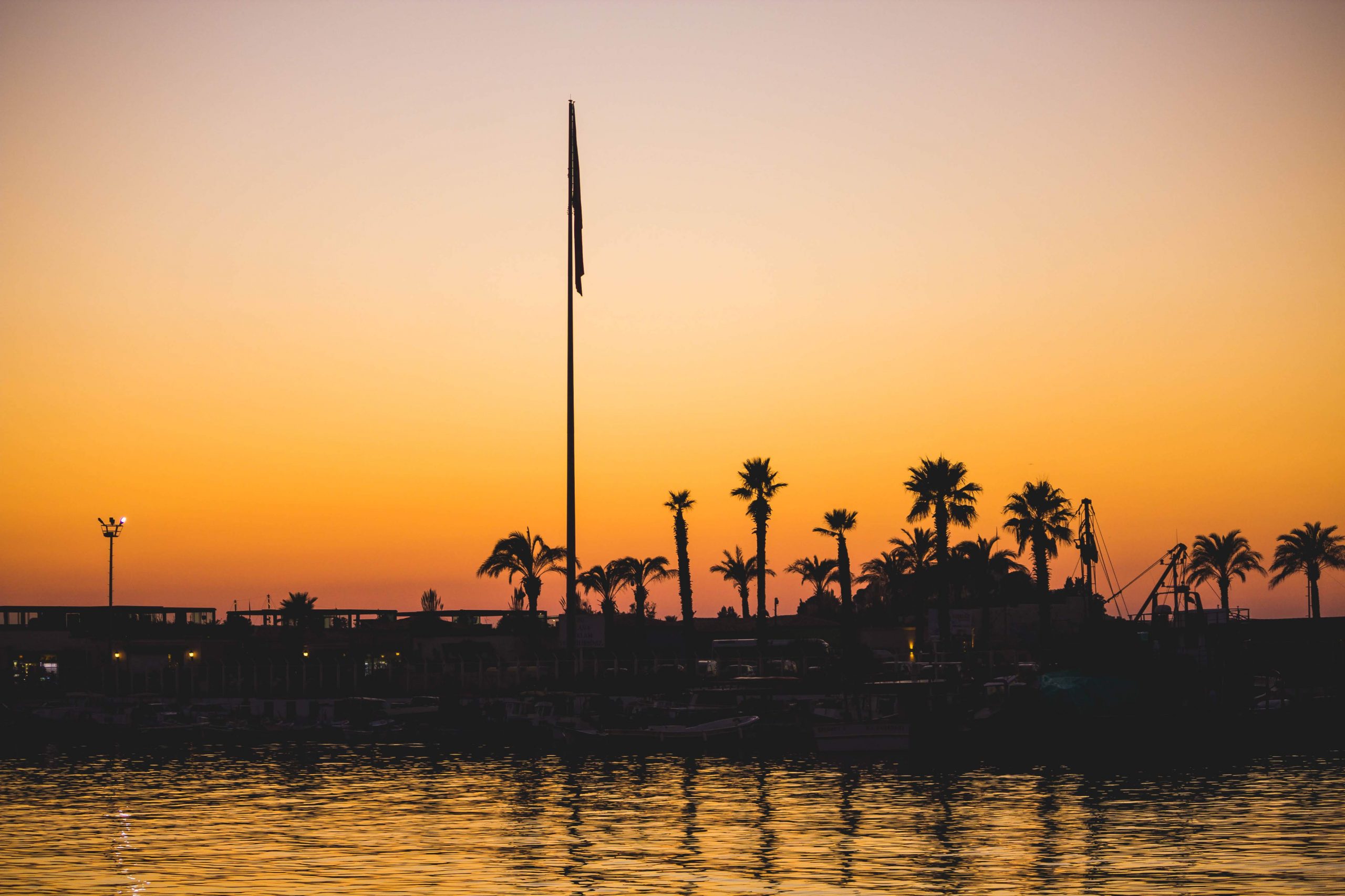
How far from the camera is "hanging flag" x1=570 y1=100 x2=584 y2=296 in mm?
78625

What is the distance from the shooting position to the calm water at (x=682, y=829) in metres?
36.4

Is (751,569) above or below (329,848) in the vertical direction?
above

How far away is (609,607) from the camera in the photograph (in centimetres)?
15325

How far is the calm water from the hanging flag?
27.5 meters

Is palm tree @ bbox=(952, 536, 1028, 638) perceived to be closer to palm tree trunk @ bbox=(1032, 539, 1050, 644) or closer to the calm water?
palm tree trunk @ bbox=(1032, 539, 1050, 644)

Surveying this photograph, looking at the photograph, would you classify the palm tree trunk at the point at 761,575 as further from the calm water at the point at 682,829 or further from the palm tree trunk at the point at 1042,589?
the calm water at the point at 682,829

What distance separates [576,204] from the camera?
3110 inches

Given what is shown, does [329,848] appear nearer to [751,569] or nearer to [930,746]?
[930,746]

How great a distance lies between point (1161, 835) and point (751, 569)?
402 ft

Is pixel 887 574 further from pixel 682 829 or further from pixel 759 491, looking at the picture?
pixel 682 829

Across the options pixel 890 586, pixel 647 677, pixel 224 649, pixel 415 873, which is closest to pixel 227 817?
pixel 415 873

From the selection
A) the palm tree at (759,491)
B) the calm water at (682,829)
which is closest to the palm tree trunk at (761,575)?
the palm tree at (759,491)

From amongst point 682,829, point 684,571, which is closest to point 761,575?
point 684,571

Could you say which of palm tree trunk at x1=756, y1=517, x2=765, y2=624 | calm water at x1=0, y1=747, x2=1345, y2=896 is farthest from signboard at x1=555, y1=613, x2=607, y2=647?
palm tree trunk at x1=756, y1=517, x2=765, y2=624
